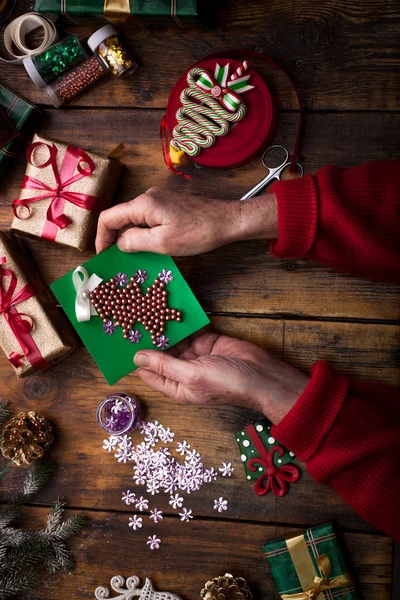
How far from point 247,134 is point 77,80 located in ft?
1.56

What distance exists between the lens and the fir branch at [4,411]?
4.94 ft

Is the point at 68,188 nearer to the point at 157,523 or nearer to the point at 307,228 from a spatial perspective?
the point at 307,228

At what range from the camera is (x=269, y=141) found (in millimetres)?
1456

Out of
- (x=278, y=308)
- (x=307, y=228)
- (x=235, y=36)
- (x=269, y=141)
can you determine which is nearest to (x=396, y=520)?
(x=278, y=308)

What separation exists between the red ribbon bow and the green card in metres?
0.13

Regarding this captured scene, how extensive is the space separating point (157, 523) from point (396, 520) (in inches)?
23.4

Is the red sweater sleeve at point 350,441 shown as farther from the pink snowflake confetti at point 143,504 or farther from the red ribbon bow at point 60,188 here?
the red ribbon bow at point 60,188

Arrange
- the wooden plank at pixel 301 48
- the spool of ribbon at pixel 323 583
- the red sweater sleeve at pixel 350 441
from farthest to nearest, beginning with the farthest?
the wooden plank at pixel 301 48 < the spool of ribbon at pixel 323 583 < the red sweater sleeve at pixel 350 441

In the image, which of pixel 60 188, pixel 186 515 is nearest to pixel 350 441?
pixel 186 515

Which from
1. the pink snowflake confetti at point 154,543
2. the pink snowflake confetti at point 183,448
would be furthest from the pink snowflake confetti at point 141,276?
the pink snowflake confetti at point 154,543

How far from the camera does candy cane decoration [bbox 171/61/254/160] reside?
4.60 ft

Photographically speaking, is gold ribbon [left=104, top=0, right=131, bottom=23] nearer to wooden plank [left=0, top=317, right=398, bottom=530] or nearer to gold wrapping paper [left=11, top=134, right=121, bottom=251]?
gold wrapping paper [left=11, top=134, right=121, bottom=251]

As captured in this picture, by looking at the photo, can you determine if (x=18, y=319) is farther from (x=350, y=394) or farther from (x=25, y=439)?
(x=350, y=394)

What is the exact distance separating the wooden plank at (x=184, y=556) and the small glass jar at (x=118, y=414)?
238mm
